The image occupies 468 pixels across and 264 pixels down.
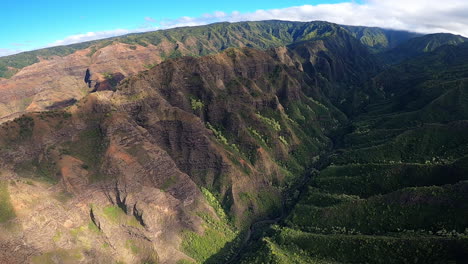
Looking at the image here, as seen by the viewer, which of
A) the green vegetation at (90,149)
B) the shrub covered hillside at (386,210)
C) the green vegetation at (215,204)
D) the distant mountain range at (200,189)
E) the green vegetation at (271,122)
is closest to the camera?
the shrub covered hillside at (386,210)

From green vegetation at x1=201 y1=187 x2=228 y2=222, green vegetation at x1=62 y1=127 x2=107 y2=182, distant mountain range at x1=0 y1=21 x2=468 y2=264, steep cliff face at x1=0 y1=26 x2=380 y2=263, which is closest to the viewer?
distant mountain range at x1=0 y1=21 x2=468 y2=264

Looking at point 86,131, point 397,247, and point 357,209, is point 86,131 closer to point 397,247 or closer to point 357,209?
point 357,209

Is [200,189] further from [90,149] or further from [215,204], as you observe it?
[90,149]

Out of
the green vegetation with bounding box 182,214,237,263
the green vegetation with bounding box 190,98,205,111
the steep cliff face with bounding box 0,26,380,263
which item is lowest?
the green vegetation with bounding box 182,214,237,263

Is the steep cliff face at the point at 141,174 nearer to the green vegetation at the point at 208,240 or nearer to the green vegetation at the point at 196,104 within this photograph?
the green vegetation at the point at 208,240

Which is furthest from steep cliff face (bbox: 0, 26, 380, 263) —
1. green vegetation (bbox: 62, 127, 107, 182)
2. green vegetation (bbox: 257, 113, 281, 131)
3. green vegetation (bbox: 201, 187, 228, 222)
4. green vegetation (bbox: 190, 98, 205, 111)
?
green vegetation (bbox: 257, 113, 281, 131)

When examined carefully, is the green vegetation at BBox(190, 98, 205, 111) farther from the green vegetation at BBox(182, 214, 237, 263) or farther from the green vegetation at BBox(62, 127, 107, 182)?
the green vegetation at BBox(182, 214, 237, 263)

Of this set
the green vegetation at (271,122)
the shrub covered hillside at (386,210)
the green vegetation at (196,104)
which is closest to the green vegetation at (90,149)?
the shrub covered hillside at (386,210)

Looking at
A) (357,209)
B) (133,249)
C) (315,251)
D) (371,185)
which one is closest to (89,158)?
(133,249)
